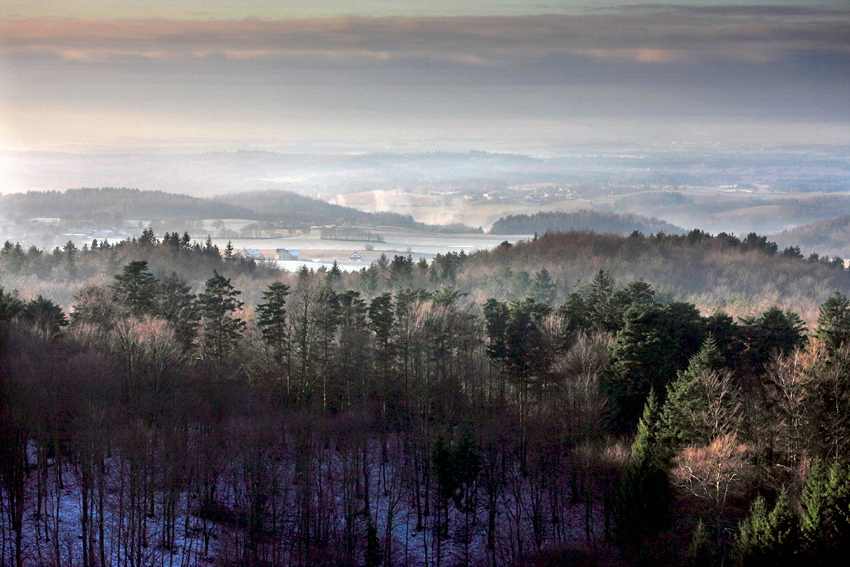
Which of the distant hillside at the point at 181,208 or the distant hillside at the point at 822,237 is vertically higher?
the distant hillside at the point at 181,208

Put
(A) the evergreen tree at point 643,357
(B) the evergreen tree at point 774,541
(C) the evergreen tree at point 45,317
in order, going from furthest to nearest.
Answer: (C) the evergreen tree at point 45,317
(A) the evergreen tree at point 643,357
(B) the evergreen tree at point 774,541

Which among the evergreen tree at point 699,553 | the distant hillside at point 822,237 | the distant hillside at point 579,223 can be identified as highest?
the distant hillside at point 579,223

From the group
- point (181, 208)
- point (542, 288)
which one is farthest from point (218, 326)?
point (181, 208)

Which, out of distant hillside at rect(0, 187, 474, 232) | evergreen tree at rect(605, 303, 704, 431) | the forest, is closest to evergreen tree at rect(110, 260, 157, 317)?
the forest

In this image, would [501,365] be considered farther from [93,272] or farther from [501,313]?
[93,272]

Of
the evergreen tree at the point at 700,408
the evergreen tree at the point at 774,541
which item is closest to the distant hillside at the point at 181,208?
the evergreen tree at the point at 700,408

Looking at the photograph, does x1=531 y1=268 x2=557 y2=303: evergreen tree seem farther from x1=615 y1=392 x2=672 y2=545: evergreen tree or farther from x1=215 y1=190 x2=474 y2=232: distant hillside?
x1=215 y1=190 x2=474 y2=232: distant hillside

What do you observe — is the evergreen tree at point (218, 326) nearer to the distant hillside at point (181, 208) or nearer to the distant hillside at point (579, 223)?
the distant hillside at point (181, 208)

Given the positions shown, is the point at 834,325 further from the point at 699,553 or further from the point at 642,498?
the point at 699,553
